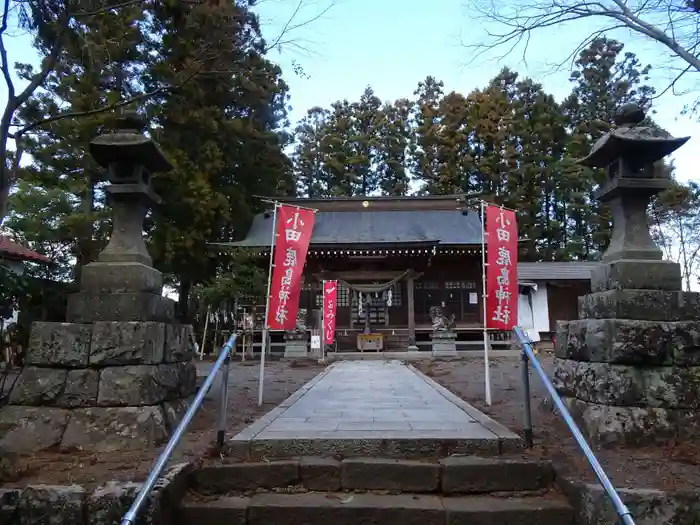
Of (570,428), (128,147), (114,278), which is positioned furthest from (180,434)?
(128,147)

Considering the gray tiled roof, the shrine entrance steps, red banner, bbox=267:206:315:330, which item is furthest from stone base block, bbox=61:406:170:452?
the gray tiled roof

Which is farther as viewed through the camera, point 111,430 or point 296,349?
point 296,349

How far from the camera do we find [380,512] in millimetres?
2977

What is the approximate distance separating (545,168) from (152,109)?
72.3ft

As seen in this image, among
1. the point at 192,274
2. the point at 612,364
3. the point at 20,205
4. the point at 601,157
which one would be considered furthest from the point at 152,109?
the point at 612,364

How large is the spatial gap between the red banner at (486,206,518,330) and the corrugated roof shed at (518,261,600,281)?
14.2 meters

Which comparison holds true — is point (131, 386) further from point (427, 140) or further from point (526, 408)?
point (427, 140)

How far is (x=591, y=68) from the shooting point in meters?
29.1

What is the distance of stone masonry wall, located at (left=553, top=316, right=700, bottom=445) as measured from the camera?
147 inches

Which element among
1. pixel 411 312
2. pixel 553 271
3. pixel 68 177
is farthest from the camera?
pixel 553 271

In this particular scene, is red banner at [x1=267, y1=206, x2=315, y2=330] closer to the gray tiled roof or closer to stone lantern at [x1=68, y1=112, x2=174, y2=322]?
stone lantern at [x1=68, y1=112, x2=174, y2=322]

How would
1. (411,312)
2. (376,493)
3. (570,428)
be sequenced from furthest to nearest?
1. (411,312)
2. (376,493)
3. (570,428)

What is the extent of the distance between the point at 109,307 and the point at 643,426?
4329 mm

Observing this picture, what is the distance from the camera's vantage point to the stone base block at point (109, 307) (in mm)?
4118
